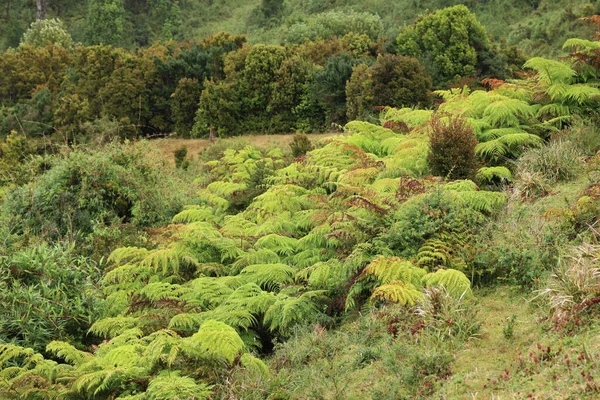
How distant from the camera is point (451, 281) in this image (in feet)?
18.3

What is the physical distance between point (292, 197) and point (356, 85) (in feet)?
30.7

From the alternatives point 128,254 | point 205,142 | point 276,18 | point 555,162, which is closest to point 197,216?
point 128,254

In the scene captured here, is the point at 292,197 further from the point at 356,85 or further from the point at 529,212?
the point at 356,85

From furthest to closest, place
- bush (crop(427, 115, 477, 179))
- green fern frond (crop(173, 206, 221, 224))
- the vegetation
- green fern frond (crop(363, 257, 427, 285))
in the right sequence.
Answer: green fern frond (crop(173, 206, 221, 224))
bush (crop(427, 115, 477, 179))
green fern frond (crop(363, 257, 427, 285))
the vegetation

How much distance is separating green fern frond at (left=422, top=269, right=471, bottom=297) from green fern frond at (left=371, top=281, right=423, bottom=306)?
0.17 m

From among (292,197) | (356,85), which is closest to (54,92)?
(356,85)

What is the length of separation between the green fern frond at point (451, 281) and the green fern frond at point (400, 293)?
0.57ft

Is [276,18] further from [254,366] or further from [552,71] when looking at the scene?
[254,366]

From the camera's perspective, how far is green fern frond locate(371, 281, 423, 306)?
5.41 metres

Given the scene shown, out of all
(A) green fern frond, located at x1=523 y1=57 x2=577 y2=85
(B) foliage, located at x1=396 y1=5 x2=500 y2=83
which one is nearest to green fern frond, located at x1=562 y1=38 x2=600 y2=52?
(A) green fern frond, located at x1=523 y1=57 x2=577 y2=85

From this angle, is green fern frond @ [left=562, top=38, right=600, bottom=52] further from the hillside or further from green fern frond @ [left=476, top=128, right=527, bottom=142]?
the hillside

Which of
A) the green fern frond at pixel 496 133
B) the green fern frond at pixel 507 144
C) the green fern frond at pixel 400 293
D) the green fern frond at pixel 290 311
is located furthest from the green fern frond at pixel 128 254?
the green fern frond at pixel 496 133

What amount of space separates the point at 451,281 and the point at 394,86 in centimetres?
1175

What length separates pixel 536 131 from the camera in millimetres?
9500
